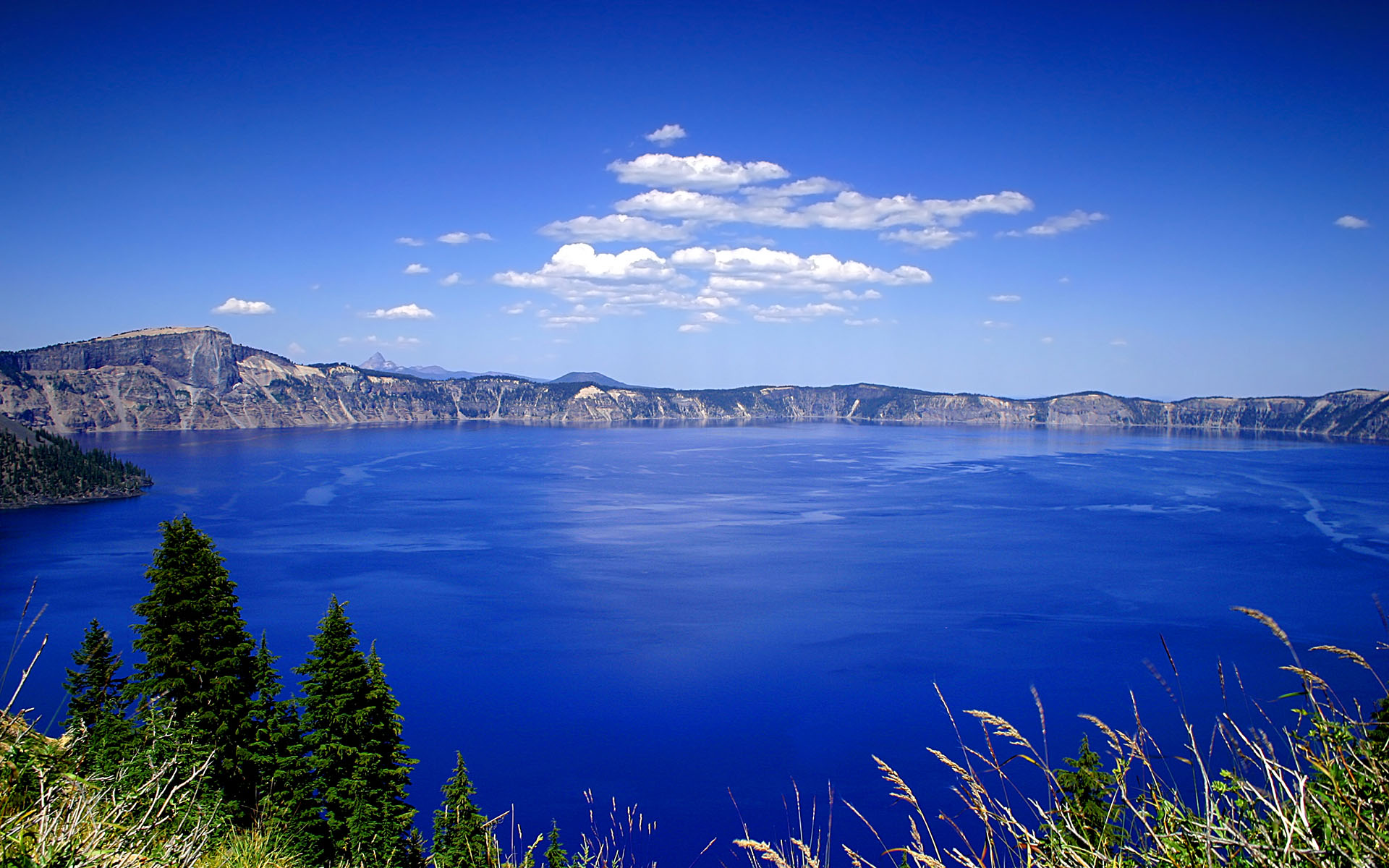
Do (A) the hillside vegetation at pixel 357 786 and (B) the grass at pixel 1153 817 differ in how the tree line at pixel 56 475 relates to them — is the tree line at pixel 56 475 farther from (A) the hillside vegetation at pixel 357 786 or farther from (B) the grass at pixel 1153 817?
(B) the grass at pixel 1153 817

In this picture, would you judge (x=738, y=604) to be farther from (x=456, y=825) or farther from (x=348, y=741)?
(x=456, y=825)

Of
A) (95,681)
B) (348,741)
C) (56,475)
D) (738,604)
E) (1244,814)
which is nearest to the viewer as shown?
(1244,814)

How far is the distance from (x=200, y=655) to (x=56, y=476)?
90282 millimetres

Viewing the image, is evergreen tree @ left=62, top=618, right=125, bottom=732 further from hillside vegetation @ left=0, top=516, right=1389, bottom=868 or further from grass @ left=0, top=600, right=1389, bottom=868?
grass @ left=0, top=600, right=1389, bottom=868

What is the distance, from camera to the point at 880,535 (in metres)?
61.1

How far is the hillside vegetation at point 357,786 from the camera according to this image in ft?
7.13

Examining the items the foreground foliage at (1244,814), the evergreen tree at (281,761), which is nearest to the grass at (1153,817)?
the foreground foliage at (1244,814)

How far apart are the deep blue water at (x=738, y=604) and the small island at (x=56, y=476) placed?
4.50m

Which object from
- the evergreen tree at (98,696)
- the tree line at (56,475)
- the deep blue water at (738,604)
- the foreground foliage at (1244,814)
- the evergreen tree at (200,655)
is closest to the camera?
the foreground foliage at (1244,814)

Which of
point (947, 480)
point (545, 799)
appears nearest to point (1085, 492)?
point (947, 480)

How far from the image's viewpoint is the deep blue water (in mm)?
26406

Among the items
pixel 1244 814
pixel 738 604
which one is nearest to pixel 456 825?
pixel 1244 814

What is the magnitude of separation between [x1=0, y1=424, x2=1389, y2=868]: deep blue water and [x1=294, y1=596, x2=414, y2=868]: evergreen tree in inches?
355

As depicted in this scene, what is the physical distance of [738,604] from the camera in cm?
4278
